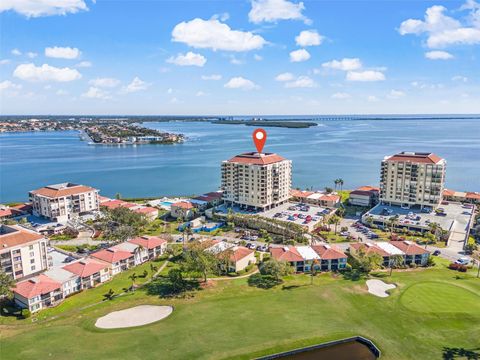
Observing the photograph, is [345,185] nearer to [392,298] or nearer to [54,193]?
[392,298]

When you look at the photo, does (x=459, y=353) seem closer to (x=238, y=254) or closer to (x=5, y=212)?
(x=238, y=254)

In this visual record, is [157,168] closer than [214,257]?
No

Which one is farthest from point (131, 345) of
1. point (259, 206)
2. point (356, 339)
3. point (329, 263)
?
point (259, 206)

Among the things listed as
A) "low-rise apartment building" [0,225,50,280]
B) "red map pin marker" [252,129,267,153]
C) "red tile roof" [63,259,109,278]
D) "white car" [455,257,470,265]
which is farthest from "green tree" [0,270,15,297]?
"white car" [455,257,470,265]

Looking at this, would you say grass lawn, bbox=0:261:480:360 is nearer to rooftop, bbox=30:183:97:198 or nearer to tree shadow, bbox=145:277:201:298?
tree shadow, bbox=145:277:201:298

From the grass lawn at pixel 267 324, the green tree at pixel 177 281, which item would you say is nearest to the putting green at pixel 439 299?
the grass lawn at pixel 267 324

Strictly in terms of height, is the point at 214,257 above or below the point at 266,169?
below

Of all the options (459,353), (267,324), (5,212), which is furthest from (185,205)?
(459,353)
